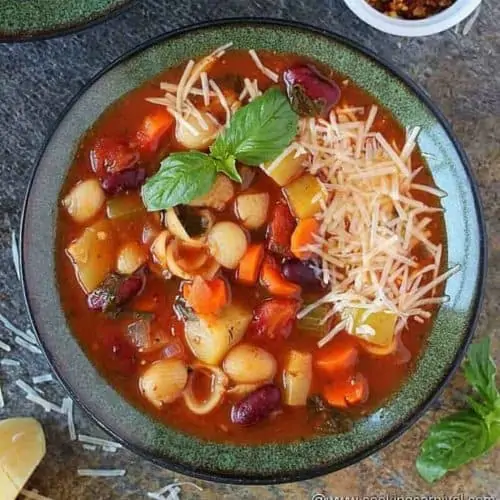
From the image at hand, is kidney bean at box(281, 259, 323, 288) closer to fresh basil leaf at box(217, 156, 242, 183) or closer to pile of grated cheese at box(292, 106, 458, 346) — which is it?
pile of grated cheese at box(292, 106, 458, 346)

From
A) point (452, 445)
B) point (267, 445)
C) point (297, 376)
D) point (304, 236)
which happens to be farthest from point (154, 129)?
point (452, 445)

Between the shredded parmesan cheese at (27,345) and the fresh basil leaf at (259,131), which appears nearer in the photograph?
the fresh basil leaf at (259,131)

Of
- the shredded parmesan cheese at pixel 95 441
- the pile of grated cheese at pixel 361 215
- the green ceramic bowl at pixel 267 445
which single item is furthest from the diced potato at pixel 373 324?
the shredded parmesan cheese at pixel 95 441

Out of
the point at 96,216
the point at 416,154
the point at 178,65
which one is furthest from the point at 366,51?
the point at 96,216

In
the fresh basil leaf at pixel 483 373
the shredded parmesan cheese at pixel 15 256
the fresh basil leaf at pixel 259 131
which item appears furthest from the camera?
the shredded parmesan cheese at pixel 15 256

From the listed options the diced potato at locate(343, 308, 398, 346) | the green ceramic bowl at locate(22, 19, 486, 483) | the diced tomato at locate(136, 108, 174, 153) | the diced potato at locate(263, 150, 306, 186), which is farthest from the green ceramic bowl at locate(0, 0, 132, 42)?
the diced potato at locate(343, 308, 398, 346)

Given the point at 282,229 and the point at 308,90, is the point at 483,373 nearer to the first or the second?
the point at 282,229

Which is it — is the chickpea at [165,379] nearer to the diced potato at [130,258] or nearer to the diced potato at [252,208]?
the diced potato at [130,258]

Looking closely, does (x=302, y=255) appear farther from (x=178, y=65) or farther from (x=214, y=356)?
(x=178, y=65)
